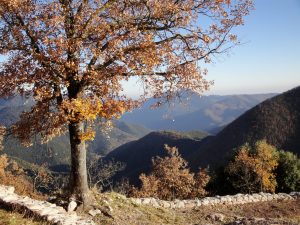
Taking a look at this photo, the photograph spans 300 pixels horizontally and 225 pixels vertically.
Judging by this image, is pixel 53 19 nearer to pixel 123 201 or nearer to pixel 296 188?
pixel 123 201

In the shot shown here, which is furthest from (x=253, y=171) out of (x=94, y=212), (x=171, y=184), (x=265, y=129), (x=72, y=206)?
(x=265, y=129)

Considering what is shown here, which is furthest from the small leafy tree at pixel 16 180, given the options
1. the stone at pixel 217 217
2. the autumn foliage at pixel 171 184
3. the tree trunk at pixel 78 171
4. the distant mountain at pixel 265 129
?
the distant mountain at pixel 265 129

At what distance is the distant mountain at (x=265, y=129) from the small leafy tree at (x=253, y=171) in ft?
216

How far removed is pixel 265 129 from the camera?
12638 cm

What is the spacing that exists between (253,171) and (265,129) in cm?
8481

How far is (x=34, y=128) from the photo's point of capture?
15.9 meters

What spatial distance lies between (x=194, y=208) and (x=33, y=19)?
14411 mm

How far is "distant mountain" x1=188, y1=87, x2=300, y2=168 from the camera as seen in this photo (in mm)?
118106

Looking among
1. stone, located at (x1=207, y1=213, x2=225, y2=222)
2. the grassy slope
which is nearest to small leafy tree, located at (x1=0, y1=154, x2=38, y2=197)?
stone, located at (x1=207, y1=213, x2=225, y2=222)

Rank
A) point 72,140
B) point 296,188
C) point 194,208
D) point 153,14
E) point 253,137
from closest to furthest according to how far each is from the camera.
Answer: point 153,14
point 72,140
point 194,208
point 296,188
point 253,137

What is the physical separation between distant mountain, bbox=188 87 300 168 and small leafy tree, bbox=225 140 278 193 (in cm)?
6571

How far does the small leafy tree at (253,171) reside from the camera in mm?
44581

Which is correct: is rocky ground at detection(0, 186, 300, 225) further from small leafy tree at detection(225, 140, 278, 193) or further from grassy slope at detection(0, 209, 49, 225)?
small leafy tree at detection(225, 140, 278, 193)

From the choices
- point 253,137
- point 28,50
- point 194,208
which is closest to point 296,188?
point 194,208
